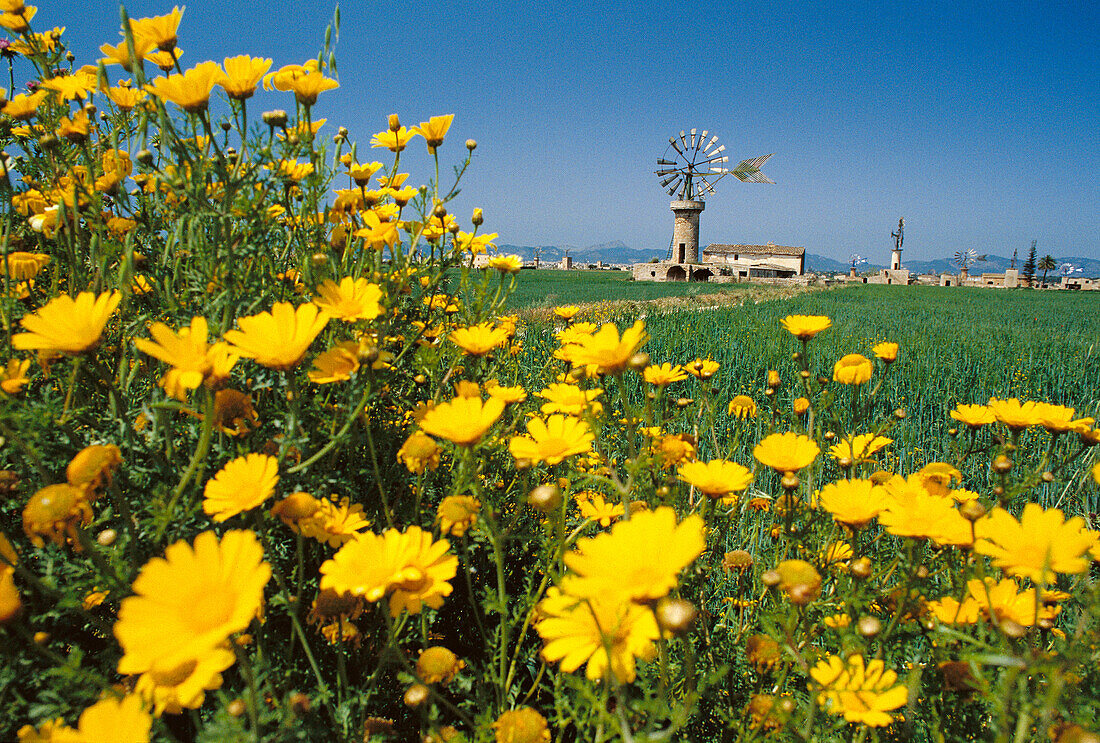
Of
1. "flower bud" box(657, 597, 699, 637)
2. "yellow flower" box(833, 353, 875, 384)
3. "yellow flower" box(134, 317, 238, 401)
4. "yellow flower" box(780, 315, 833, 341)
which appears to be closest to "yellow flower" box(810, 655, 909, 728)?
"flower bud" box(657, 597, 699, 637)

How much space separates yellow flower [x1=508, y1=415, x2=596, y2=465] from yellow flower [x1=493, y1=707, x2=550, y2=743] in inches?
13.9

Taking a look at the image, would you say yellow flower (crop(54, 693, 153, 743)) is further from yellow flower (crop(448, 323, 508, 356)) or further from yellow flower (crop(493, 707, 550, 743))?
yellow flower (crop(448, 323, 508, 356))

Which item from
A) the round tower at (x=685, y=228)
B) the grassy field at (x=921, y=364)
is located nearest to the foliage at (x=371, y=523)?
the grassy field at (x=921, y=364)

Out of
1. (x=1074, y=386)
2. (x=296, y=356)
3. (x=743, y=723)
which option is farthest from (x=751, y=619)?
(x=1074, y=386)

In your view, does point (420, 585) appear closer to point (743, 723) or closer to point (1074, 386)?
point (743, 723)

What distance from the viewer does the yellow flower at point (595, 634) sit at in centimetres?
60

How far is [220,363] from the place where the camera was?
72cm

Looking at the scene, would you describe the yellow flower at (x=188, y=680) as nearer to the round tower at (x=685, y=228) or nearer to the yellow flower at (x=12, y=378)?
the yellow flower at (x=12, y=378)

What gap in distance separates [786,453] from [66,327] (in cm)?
112

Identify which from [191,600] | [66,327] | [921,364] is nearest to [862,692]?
[191,600]

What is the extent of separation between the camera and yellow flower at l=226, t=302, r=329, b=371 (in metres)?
0.73

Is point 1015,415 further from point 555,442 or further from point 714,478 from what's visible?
point 555,442

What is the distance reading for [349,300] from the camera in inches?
37.3

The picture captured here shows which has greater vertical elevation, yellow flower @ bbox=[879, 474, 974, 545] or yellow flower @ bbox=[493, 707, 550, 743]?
yellow flower @ bbox=[879, 474, 974, 545]
